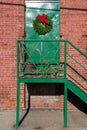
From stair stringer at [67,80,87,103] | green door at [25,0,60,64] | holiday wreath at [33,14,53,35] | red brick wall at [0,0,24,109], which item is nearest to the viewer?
stair stringer at [67,80,87,103]

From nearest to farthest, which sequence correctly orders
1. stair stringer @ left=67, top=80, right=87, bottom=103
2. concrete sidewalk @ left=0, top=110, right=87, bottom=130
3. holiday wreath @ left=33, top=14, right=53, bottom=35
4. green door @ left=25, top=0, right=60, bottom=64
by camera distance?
1. concrete sidewalk @ left=0, top=110, right=87, bottom=130
2. stair stringer @ left=67, top=80, right=87, bottom=103
3. holiday wreath @ left=33, top=14, right=53, bottom=35
4. green door @ left=25, top=0, right=60, bottom=64

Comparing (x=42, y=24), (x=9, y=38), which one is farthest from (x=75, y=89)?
(x=9, y=38)

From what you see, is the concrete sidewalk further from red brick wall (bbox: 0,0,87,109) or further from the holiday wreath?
the holiday wreath

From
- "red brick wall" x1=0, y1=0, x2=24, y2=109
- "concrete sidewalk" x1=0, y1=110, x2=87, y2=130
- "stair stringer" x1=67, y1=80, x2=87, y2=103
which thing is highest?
"red brick wall" x1=0, y1=0, x2=24, y2=109

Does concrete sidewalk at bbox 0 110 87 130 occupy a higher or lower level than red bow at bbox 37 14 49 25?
lower

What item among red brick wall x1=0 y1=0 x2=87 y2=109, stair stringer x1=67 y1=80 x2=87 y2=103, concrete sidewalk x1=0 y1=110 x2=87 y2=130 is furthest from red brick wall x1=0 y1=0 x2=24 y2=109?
stair stringer x1=67 y1=80 x2=87 y2=103

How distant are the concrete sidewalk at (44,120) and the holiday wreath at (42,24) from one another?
7.37ft

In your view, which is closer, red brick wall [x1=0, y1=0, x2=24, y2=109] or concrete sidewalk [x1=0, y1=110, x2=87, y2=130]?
concrete sidewalk [x1=0, y1=110, x2=87, y2=130]

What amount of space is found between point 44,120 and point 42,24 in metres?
2.58

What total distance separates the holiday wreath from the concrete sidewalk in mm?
2246

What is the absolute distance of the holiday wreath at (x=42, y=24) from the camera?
820 centimetres

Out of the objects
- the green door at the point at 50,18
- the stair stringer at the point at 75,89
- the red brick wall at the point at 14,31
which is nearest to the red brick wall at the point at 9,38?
the red brick wall at the point at 14,31

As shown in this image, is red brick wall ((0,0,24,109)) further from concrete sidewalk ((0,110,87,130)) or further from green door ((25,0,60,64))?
concrete sidewalk ((0,110,87,130))

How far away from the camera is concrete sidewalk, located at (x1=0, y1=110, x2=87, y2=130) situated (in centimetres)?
718
